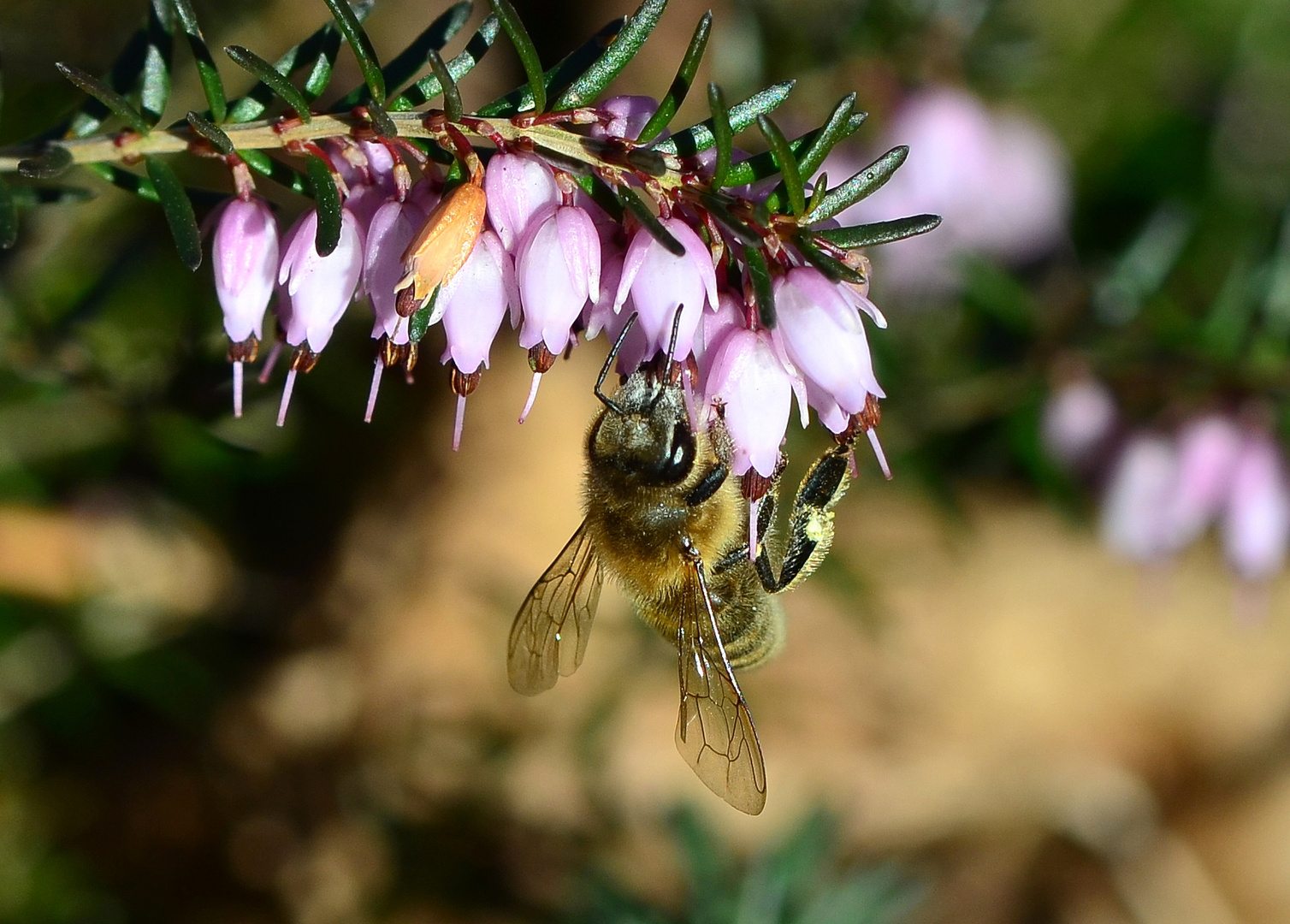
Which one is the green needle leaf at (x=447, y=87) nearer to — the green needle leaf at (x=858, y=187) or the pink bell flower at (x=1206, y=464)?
the green needle leaf at (x=858, y=187)

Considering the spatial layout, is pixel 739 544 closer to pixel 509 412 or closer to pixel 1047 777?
pixel 509 412

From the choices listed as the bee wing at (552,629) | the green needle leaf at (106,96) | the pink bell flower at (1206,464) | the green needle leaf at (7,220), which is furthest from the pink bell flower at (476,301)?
the pink bell flower at (1206,464)

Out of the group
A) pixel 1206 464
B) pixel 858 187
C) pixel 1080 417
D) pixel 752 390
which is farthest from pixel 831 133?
pixel 1080 417

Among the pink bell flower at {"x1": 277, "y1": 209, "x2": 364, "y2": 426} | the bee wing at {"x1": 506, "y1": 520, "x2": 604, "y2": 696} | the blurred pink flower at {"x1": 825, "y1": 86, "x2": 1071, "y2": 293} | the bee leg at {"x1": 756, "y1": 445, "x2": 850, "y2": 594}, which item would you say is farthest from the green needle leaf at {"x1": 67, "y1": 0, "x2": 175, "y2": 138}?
the blurred pink flower at {"x1": 825, "y1": 86, "x2": 1071, "y2": 293}

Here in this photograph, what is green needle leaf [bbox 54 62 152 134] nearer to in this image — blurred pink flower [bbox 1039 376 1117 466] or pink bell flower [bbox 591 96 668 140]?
pink bell flower [bbox 591 96 668 140]

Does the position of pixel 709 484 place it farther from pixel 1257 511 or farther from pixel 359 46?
pixel 1257 511

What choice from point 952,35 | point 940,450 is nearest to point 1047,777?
point 940,450
